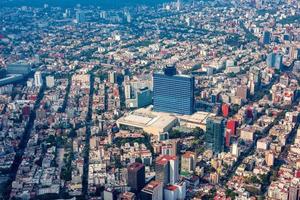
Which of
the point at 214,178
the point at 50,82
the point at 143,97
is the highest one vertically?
the point at 50,82

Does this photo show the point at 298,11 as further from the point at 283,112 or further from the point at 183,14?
the point at 283,112

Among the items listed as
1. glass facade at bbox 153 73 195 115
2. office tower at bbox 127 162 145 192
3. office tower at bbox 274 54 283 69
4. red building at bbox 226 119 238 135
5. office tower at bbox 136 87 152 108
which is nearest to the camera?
office tower at bbox 127 162 145 192

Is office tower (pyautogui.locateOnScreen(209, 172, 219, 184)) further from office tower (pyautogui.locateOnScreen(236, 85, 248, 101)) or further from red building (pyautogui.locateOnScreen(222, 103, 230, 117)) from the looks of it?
office tower (pyautogui.locateOnScreen(236, 85, 248, 101))

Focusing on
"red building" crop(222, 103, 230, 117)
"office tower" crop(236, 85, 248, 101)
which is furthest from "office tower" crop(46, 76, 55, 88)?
"office tower" crop(236, 85, 248, 101)

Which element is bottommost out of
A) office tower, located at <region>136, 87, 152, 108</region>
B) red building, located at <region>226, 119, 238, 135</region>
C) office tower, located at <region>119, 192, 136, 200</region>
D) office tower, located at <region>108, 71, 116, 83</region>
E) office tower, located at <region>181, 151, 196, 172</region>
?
office tower, located at <region>119, 192, 136, 200</region>

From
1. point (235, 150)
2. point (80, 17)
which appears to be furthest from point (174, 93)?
point (80, 17)

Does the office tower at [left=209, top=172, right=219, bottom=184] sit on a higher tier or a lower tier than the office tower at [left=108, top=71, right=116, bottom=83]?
lower

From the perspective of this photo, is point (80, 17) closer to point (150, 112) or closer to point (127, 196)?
point (150, 112)
